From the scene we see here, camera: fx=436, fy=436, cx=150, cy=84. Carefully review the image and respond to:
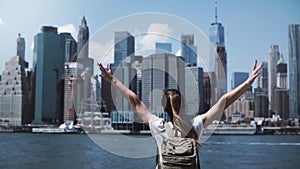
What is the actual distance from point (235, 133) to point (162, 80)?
82.4 meters

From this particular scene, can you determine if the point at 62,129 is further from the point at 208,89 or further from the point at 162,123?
the point at 162,123

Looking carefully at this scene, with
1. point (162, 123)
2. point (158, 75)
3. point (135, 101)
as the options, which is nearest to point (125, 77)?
point (158, 75)

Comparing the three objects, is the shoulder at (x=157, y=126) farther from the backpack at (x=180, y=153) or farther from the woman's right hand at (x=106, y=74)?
the woman's right hand at (x=106, y=74)

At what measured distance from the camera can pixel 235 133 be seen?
82875 mm

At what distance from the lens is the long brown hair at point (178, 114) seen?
7.42ft

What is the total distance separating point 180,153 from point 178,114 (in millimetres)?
206

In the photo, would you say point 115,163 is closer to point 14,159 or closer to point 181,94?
point 14,159

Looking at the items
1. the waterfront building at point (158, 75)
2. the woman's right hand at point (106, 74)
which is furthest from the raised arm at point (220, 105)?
the woman's right hand at point (106, 74)

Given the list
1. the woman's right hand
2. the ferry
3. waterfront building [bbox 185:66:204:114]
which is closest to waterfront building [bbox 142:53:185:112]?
waterfront building [bbox 185:66:204:114]

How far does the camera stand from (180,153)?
2.20m

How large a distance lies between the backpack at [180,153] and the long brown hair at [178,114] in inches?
2.0

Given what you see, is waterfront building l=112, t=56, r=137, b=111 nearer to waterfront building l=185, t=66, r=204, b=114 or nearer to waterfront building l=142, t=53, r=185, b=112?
waterfront building l=142, t=53, r=185, b=112

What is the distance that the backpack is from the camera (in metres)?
2.20

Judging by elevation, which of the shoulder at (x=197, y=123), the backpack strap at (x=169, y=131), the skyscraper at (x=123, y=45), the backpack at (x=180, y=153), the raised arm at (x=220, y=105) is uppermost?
the skyscraper at (x=123, y=45)
